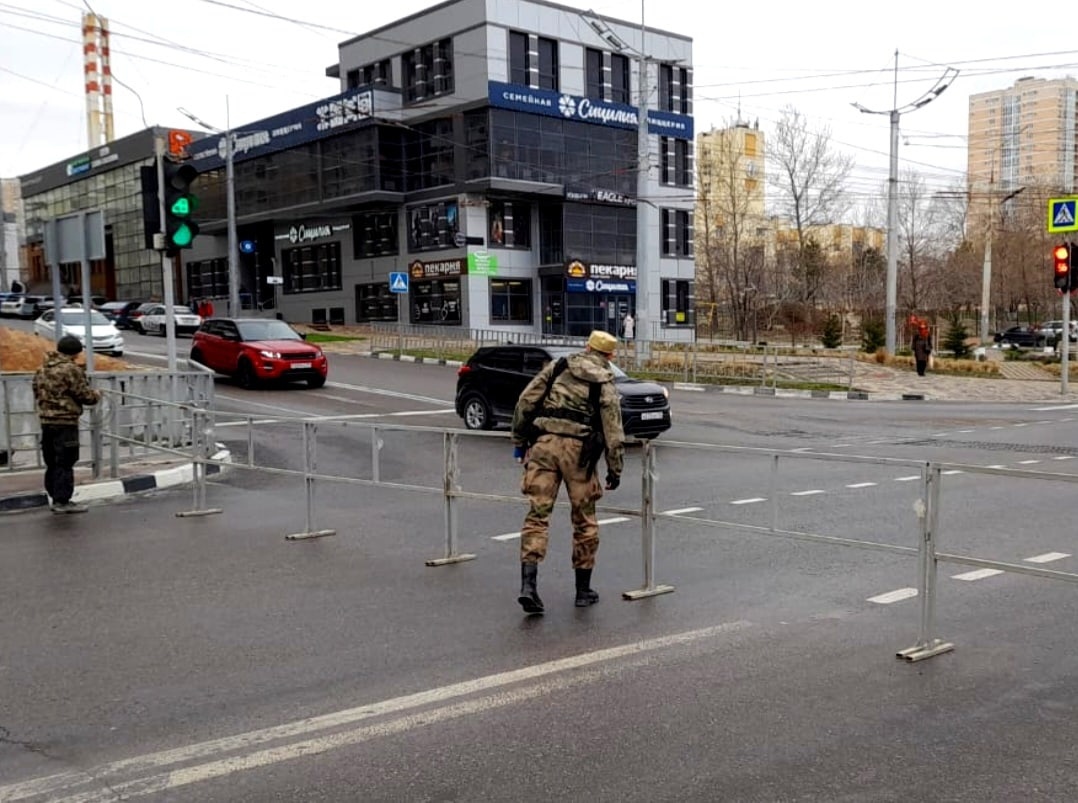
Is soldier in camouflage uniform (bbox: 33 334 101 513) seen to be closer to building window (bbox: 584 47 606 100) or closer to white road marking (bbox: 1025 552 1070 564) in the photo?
white road marking (bbox: 1025 552 1070 564)

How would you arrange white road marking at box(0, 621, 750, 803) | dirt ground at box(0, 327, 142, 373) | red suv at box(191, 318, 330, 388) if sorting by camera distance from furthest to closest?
red suv at box(191, 318, 330, 388) → dirt ground at box(0, 327, 142, 373) → white road marking at box(0, 621, 750, 803)

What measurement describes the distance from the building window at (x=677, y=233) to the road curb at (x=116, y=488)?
44137 mm

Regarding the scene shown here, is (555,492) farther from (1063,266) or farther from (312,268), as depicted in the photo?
(312,268)

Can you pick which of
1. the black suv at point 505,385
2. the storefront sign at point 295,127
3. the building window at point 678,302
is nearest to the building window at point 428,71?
the storefront sign at point 295,127

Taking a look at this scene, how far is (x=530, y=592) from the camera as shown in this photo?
21.5ft

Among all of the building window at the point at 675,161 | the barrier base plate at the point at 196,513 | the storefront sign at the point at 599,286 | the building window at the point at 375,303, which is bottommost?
the barrier base plate at the point at 196,513

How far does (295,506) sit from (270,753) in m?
6.99

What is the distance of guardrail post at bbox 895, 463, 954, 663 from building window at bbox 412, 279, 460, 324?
44597mm

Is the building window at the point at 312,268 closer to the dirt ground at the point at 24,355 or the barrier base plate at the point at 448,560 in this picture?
the dirt ground at the point at 24,355

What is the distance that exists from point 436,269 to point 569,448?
44638mm

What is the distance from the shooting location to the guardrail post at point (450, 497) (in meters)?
8.20

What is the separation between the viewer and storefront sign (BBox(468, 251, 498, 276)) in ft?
161

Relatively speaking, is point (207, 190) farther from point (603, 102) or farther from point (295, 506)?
point (295, 506)

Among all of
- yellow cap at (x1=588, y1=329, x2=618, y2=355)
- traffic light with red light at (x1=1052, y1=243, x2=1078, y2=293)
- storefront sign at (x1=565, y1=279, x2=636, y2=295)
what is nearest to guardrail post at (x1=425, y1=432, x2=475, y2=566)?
yellow cap at (x1=588, y1=329, x2=618, y2=355)
